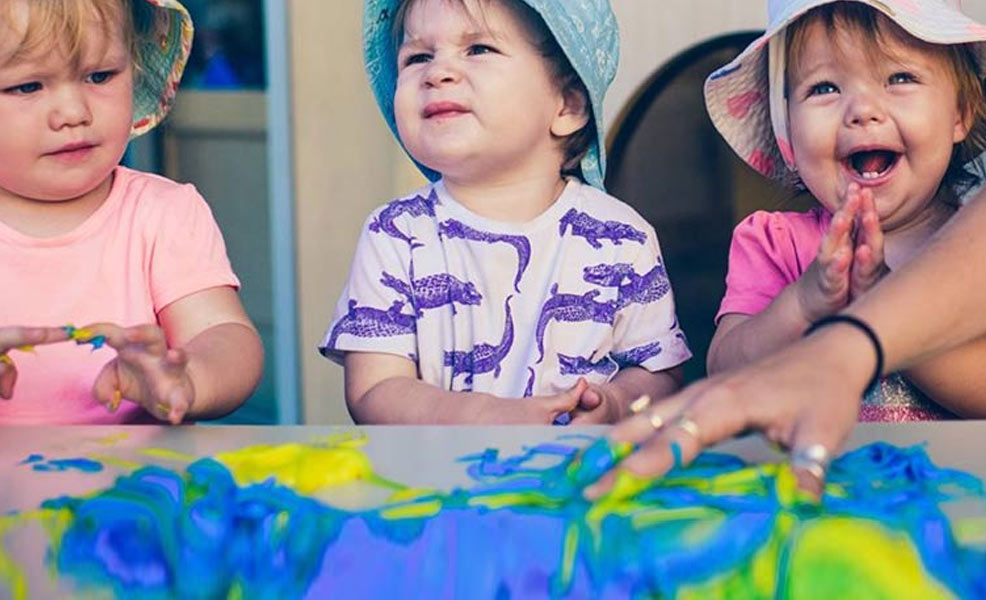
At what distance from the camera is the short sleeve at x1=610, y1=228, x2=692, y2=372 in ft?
5.67

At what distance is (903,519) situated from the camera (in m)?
0.91

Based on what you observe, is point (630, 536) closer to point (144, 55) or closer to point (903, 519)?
point (903, 519)

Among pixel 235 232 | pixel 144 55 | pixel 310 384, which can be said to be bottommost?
pixel 310 384

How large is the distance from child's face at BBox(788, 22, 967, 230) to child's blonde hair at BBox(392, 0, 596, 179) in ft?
0.94

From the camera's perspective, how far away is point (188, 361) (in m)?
1.56

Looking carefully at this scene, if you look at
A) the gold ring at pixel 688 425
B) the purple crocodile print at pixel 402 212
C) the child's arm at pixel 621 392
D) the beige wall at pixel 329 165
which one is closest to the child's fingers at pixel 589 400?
the child's arm at pixel 621 392

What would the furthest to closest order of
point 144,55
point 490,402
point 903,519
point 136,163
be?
point 136,163
point 144,55
point 490,402
point 903,519

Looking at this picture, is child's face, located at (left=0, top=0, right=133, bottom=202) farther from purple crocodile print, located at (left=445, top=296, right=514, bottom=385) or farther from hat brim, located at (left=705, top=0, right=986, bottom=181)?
hat brim, located at (left=705, top=0, right=986, bottom=181)

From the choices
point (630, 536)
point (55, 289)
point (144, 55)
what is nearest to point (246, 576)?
point (630, 536)

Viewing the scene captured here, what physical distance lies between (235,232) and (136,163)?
0.97ft

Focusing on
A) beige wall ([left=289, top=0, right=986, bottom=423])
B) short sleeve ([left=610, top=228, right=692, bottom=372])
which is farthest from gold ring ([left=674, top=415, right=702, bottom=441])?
beige wall ([left=289, top=0, right=986, bottom=423])

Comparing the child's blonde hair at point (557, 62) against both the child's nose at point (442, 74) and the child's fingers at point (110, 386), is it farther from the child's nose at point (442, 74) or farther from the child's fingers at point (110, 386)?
the child's fingers at point (110, 386)

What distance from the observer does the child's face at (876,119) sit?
1.62 meters

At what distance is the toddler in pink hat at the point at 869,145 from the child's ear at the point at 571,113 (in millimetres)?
203
